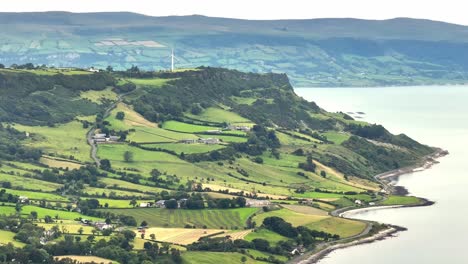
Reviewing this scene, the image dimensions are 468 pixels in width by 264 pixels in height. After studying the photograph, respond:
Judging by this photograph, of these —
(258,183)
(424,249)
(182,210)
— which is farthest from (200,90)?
(424,249)

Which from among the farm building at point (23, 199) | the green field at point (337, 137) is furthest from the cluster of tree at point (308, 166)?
the farm building at point (23, 199)

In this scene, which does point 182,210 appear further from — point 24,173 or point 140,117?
point 140,117

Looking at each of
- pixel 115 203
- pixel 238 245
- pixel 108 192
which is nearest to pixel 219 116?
pixel 108 192

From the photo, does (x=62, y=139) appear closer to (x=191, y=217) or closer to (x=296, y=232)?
(x=191, y=217)

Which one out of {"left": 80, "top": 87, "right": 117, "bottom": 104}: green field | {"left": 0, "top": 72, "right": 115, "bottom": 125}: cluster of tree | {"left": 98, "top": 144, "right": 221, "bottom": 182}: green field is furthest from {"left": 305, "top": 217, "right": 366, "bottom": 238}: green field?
{"left": 80, "top": 87, "right": 117, "bottom": 104}: green field

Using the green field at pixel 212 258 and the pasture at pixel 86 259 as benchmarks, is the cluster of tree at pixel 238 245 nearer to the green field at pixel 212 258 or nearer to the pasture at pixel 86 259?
the green field at pixel 212 258

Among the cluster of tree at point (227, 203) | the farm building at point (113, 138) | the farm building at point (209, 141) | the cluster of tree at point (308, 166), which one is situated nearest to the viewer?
the cluster of tree at point (227, 203)
